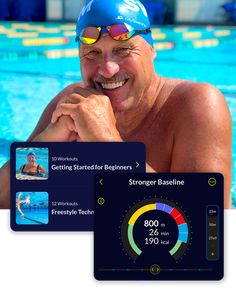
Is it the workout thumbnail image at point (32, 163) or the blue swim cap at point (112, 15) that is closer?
the workout thumbnail image at point (32, 163)

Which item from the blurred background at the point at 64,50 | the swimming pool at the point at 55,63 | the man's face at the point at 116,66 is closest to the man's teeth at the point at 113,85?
the man's face at the point at 116,66

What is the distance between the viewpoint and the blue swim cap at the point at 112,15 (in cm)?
158

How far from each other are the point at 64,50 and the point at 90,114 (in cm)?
766

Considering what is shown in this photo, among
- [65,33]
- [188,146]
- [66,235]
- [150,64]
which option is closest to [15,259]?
[66,235]

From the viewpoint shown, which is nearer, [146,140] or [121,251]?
[121,251]

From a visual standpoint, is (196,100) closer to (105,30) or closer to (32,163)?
(105,30)

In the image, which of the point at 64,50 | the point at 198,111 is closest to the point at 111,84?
the point at 198,111

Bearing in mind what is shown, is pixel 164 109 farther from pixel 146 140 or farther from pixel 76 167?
pixel 76 167

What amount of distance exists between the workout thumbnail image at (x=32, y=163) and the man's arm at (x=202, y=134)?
17.9 inches

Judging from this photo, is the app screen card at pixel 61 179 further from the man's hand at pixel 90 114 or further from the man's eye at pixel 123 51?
the man's eye at pixel 123 51

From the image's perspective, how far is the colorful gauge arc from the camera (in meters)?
1.01

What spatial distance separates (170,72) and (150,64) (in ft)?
19.1

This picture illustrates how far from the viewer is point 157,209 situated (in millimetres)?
1022

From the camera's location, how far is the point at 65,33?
11.1 metres
